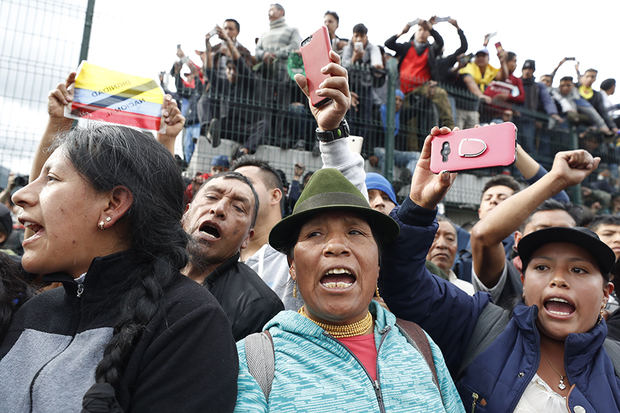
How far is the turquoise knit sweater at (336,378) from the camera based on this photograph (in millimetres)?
1620

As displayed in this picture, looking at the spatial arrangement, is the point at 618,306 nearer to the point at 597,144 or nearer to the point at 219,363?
the point at 219,363

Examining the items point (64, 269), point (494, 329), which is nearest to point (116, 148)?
point (64, 269)

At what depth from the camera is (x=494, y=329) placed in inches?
88.5

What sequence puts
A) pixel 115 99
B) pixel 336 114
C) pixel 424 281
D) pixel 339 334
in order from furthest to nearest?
pixel 115 99 < pixel 336 114 < pixel 424 281 < pixel 339 334

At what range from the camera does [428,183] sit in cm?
212

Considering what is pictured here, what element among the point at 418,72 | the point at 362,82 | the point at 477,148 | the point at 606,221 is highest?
the point at 418,72

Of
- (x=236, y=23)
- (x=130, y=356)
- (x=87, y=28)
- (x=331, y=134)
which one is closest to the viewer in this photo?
(x=130, y=356)

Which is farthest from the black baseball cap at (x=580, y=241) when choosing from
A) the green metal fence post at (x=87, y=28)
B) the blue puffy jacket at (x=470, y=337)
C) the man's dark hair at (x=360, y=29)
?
the man's dark hair at (x=360, y=29)

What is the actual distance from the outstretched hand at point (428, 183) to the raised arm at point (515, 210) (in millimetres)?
579

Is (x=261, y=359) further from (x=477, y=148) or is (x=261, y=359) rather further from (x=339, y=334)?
(x=477, y=148)

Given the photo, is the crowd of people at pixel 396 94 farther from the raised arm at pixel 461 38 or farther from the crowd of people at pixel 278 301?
the crowd of people at pixel 278 301

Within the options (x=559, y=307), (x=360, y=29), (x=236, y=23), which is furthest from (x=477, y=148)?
(x=360, y=29)

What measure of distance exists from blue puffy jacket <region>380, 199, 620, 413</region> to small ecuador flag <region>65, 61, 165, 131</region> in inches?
55.0

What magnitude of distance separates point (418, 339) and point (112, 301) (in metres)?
1.15
